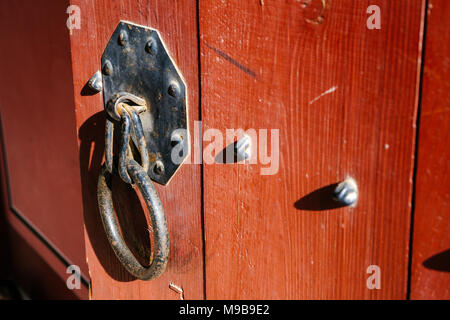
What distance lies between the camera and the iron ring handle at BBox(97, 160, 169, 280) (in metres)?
0.66

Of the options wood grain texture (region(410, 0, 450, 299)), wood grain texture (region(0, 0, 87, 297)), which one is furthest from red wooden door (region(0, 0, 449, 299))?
wood grain texture (region(0, 0, 87, 297))

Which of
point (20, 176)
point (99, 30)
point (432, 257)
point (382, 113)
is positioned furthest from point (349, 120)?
point (20, 176)

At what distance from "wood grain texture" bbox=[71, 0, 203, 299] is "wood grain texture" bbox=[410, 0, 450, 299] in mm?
284

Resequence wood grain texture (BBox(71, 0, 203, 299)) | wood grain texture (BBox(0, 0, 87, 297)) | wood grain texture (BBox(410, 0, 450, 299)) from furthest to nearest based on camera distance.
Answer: wood grain texture (BBox(0, 0, 87, 297)), wood grain texture (BBox(71, 0, 203, 299)), wood grain texture (BBox(410, 0, 450, 299))

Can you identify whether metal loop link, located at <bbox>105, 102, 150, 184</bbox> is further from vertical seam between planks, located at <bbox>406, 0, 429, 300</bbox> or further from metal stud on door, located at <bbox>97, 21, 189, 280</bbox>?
vertical seam between planks, located at <bbox>406, 0, 429, 300</bbox>

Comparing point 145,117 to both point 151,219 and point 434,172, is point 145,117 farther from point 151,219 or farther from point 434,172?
point 434,172

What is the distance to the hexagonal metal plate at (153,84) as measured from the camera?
26.0 inches

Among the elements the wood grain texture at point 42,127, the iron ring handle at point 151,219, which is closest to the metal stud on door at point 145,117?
the iron ring handle at point 151,219

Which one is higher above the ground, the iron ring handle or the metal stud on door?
the metal stud on door

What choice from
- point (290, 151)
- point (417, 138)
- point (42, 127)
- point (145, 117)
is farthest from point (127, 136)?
point (42, 127)

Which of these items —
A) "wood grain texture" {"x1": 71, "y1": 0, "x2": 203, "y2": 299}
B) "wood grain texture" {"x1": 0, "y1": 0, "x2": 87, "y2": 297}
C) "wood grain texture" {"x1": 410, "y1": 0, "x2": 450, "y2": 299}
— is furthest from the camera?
"wood grain texture" {"x1": 0, "y1": 0, "x2": 87, "y2": 297}

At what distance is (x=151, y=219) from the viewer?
2.19ft

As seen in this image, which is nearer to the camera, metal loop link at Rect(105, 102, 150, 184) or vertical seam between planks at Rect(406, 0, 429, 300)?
vertical seam between planks at Rect(406, 0, 429, 300)

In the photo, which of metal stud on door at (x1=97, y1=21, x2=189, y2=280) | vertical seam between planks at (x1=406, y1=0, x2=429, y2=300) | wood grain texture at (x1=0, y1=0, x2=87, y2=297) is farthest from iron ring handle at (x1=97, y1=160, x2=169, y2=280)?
wood grain texture at (x1=0, y1=0, x2=87, y2=297)
